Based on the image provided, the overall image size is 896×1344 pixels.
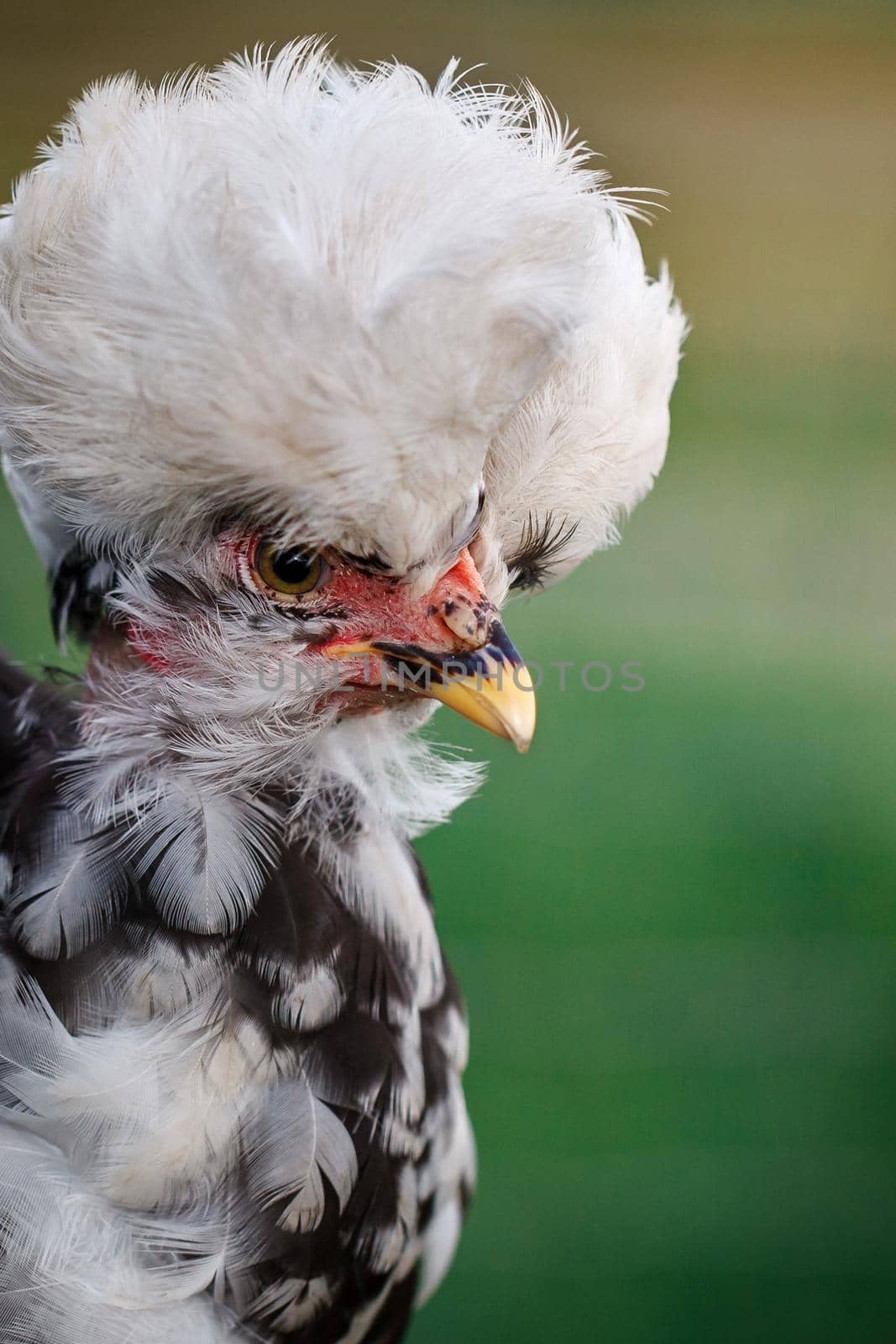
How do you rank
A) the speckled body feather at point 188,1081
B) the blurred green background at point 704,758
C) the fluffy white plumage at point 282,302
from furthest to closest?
the blurred green background at point 704,758 < the speckled body feather at point 188,1081 < the fluffy white plumage at point 282,302

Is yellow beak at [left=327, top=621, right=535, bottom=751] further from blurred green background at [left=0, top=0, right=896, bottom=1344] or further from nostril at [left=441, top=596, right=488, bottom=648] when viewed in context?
blurred green background at [left=0, top=0, right=896, bottom=1344]

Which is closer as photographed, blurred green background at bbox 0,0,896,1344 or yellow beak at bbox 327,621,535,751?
yellow beak at bbox 327,621,535,751

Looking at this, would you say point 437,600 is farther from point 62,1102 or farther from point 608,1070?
point 608,1070

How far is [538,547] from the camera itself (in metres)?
0.49

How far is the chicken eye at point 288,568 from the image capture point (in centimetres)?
41

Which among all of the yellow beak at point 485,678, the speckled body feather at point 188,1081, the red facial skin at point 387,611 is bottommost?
the speckled body feather at point 188,1081

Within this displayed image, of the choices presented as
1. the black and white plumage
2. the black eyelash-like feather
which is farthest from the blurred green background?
the black eyelash-like feather

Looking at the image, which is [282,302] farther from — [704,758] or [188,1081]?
[704,758]

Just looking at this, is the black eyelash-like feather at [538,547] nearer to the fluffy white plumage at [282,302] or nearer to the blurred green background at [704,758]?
the fluffy white plumage at [282,302]

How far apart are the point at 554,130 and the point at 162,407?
0.24m

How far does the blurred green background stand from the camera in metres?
1.08

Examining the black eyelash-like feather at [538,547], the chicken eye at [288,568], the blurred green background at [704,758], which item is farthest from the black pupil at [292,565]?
the blurred green background at [704,758]

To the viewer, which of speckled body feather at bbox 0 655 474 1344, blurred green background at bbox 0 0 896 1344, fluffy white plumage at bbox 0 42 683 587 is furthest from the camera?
blurred green background at bbox 0 0 896 1344

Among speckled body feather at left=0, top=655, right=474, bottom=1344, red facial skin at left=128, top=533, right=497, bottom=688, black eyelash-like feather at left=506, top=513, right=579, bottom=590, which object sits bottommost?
speckled body feather at left=0, top=655, right=474, bottom=1344
